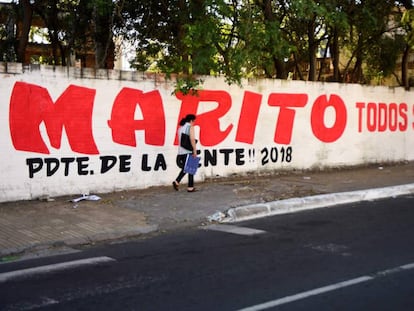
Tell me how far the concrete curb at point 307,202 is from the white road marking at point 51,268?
3.01m

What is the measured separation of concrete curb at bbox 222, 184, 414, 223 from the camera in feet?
31.6

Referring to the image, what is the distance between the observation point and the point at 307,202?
34.7 feet

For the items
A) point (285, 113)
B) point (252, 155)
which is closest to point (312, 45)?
point (285, 113)

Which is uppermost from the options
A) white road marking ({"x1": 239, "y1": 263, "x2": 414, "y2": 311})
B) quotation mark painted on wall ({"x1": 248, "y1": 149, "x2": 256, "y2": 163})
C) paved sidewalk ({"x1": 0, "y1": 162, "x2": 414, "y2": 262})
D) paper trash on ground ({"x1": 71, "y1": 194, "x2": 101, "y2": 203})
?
quotation mark painted on wall ({"x1": 248, "y1": 149, "x2": 256, "y2": 163})

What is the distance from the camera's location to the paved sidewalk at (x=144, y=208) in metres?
8.09

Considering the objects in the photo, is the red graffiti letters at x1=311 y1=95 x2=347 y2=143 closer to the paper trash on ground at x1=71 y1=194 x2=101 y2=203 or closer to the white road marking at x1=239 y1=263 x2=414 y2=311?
the paper trash on ground at x1=71 y1=194 x2=101 y2=203

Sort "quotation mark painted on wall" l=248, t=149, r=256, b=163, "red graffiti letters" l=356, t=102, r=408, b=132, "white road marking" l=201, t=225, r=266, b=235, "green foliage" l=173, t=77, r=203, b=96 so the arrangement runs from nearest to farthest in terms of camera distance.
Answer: "white road marking" l=201, t=225, r=266, b=235 < "green foliage" l=173, t=77, r=203, b=96 < "quotation mark painted on wall" l=248, t=149, r=256, b=163 < "red graffiti letters" l=356, t=102, r=408, b=132

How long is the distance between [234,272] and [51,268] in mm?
2131

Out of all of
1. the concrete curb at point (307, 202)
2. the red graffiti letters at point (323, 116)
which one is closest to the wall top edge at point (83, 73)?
the red graffiti letters at point (323, 116)

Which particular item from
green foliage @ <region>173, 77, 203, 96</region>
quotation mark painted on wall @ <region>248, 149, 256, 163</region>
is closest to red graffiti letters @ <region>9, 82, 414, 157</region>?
quotation mark painted on wall @ <region>248, 149, 256, 163</region>

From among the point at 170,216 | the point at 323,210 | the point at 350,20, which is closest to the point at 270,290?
the point at 170,216

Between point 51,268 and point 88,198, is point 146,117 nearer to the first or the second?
point 88,198

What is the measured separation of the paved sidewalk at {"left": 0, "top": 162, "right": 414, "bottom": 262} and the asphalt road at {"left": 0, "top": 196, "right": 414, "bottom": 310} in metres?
0.58

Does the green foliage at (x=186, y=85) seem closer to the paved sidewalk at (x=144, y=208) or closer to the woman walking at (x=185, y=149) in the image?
the woman walking at (x=185, y=149)
